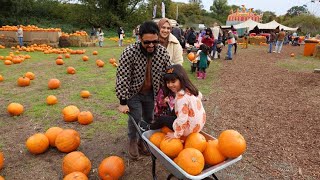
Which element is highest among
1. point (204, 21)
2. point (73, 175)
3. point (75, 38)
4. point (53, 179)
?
point (204, 21)

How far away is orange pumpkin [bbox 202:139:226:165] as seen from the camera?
2.53 m

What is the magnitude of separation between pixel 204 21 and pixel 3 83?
206ft

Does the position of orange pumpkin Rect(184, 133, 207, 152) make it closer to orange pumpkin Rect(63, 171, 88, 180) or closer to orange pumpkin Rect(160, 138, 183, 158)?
orange pumpkin Rect(160, 138, 183, 158)

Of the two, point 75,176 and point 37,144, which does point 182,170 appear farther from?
point 37,144

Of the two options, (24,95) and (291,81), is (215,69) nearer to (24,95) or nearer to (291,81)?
(291,81)

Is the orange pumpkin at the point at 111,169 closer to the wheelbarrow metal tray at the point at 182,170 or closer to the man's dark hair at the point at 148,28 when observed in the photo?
the wheelbarrow metal tray at the point at 182,170

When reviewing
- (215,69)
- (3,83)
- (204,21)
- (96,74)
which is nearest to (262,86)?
(215,69)

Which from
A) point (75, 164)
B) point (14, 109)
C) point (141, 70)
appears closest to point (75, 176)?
point (75, 164)

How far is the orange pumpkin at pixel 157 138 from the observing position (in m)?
2.81

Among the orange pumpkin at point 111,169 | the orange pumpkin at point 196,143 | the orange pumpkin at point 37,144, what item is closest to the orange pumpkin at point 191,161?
the orange pumpkin at point 196,143

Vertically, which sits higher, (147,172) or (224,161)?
(224,161)

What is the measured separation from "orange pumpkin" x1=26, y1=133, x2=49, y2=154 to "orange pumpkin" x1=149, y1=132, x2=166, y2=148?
1.99m

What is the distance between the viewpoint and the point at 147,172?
3.64 m

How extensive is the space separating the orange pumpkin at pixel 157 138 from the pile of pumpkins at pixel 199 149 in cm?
1
